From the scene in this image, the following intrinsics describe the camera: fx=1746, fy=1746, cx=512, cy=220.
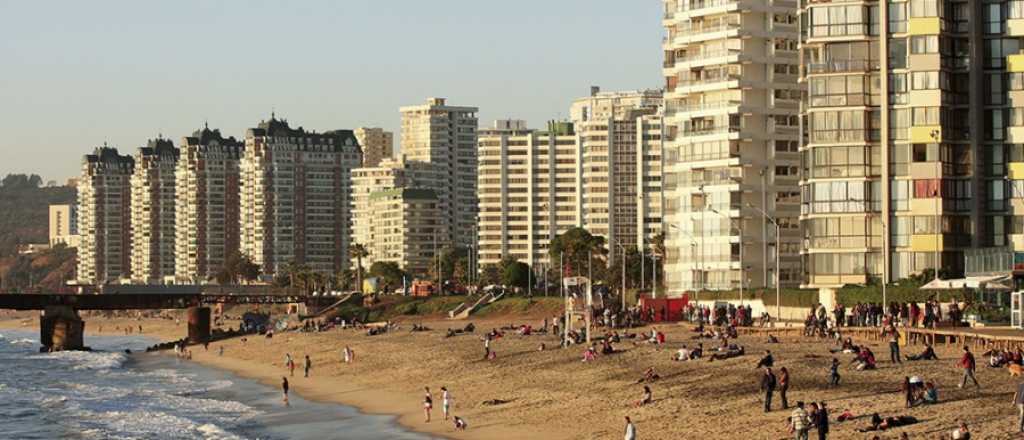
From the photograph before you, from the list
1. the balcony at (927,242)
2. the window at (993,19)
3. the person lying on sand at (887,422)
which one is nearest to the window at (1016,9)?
the window at (993,19)

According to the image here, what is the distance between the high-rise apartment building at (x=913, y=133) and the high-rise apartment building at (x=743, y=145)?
1883 cm

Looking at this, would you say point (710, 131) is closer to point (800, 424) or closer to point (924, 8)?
point (924, 8)

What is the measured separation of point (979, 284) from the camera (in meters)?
77.1

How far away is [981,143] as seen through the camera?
97250mm

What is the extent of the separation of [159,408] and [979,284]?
1523 inches

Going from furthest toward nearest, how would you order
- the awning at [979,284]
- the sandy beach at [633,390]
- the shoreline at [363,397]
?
the awning at [979,284] → the shoreline at [363,397] → the sandy beach at [633,390]

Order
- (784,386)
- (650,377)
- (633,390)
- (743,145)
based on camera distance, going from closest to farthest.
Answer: (784,386)
(633,390)
(650,377)
(743,145)

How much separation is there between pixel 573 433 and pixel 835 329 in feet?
91.8

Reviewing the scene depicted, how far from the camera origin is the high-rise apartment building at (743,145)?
119 meters

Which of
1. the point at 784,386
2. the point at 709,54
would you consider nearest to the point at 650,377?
the point at 784,386

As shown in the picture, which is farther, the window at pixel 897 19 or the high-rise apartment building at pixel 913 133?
the window at pixel 897 19

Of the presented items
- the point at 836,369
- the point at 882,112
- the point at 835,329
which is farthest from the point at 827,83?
the point at 836,369

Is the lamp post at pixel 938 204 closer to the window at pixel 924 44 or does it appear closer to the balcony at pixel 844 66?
the window at pixel 924 44

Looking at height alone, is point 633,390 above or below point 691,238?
below
